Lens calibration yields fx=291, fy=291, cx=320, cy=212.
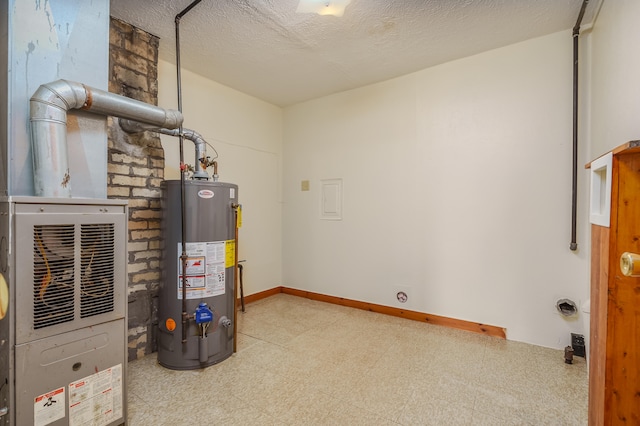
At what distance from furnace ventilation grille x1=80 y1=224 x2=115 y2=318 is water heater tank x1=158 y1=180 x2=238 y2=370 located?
0.66 m

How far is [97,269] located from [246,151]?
239 cm

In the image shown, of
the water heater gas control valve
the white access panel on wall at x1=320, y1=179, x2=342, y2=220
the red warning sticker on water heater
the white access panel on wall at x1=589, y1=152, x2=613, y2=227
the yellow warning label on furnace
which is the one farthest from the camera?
the white access panel on wall at x1=320, y1=179, x2=342, y2=220

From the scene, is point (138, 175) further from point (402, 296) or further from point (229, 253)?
point (402, 296)

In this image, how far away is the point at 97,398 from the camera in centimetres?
141

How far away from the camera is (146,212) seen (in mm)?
2367

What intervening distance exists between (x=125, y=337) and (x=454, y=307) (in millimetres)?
2666

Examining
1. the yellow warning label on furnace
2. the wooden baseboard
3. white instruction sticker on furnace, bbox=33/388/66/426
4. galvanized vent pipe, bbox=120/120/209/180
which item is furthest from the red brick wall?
the wooden baseboard

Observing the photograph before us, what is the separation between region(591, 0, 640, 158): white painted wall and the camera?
1.41 m

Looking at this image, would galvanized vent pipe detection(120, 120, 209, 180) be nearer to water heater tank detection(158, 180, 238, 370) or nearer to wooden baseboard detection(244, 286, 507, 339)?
water heater tank detection(158, 180, 238, 370)

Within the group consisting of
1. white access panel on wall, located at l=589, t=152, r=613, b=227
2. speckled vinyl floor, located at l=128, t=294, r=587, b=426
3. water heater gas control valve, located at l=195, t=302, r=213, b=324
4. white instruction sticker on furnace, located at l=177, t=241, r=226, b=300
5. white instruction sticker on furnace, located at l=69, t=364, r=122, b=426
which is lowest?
speckled vinyl floor, located at l=128, t=294, r=587, b=426

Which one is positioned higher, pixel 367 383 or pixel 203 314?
pixel 203 314

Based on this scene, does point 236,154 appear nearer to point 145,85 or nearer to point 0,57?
point 145,85

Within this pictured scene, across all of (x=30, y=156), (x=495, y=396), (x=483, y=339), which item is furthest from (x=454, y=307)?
(x=30, y=156)

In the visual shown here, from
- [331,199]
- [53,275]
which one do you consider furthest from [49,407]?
[331,199]
